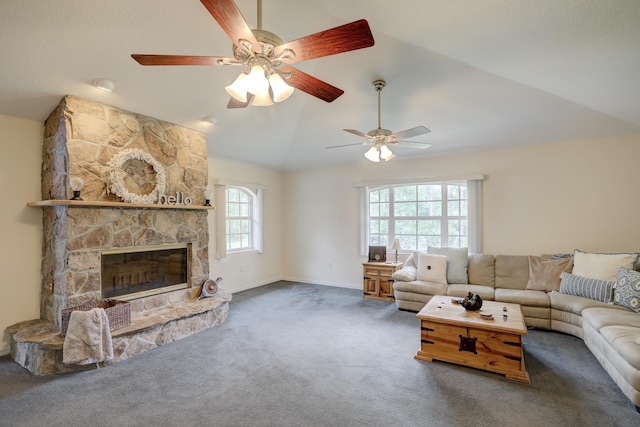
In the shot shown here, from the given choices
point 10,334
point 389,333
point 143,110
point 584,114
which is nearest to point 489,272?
point 389,333

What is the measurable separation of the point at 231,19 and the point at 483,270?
14.9 feet

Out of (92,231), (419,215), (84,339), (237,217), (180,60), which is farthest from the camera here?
(237,217)

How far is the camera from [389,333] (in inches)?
144

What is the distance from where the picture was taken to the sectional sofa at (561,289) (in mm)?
2506

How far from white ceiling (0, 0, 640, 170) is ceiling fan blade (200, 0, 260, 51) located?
4.50ft

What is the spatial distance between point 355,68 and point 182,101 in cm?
206

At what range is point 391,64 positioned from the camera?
126 inches

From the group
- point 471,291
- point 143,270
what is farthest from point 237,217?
point 471,291

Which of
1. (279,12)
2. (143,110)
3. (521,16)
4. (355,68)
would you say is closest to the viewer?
(521,16)

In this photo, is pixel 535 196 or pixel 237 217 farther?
pixel 237 217

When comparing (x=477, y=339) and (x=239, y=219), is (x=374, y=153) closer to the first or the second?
(x=477, y=339)

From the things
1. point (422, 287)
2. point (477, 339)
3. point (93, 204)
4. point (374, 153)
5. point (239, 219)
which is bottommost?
point (477, 339)

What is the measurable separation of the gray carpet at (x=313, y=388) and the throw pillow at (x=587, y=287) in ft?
1.80

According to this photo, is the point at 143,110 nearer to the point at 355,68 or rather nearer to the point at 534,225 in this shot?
the point at 355,68
